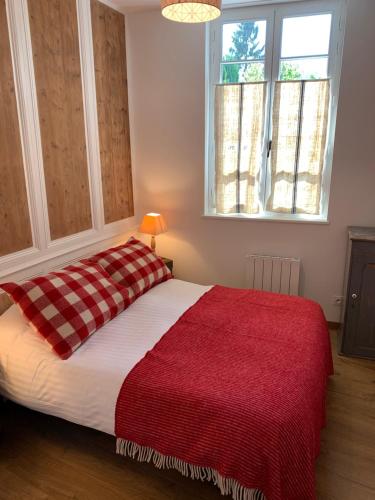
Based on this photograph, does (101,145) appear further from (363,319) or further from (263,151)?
(363,319)

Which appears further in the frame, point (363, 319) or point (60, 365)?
point (363, 319)

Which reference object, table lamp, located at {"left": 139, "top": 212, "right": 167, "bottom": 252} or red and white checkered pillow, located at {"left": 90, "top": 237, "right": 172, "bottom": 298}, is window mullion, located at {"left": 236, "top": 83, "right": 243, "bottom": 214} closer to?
table lamp, located at {"left": 139, "top": 212, "right": 167, "bottom": 252}

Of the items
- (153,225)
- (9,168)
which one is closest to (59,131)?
(9,168)

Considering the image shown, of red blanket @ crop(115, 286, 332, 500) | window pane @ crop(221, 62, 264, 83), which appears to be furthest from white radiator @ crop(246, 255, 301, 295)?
window pane @ crop(221, 62, 264, 83)

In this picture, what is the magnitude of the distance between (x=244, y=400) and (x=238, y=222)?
1.97 metres

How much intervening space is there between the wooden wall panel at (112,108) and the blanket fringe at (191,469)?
1.91m

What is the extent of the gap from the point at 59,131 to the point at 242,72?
160cm

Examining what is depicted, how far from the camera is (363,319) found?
8.81ft

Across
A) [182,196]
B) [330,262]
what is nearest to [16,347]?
[182,196]

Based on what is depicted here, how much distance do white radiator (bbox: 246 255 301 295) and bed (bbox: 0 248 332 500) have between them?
2.74 feet

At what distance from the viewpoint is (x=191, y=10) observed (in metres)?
1.72

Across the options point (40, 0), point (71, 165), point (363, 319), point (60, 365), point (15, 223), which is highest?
point (40, 0)

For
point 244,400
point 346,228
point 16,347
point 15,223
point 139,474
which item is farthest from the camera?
point 346,228

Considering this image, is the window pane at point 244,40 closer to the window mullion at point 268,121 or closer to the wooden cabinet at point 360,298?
the window mullion at point 268,121
